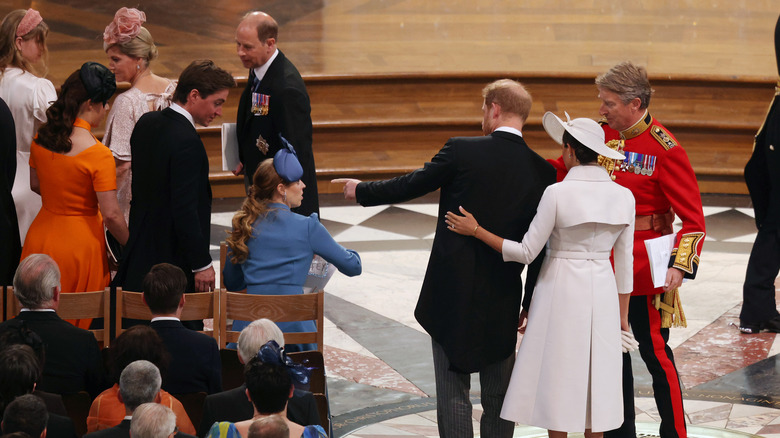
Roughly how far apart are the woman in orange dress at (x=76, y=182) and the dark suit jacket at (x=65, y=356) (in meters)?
0.79

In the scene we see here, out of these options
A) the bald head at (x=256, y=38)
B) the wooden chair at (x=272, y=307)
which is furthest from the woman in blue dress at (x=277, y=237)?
the bald head at (x=256, y=38)

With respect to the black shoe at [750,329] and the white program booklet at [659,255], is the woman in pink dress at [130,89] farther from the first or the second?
the black shoe at [750,329]

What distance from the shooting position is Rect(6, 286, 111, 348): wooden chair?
3.59 meters

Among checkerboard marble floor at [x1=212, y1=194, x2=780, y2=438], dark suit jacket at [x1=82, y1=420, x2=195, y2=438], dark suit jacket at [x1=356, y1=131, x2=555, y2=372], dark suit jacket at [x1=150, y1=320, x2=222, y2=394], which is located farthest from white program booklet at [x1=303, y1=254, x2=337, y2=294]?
dark suit jacket at [x1=82, y1=420, x2=195, y2=438]

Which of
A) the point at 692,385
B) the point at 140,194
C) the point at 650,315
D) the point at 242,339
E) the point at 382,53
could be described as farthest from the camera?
the point at 382,53

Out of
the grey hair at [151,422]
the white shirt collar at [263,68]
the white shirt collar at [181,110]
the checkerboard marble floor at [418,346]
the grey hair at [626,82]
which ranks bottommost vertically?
the checkerboard marble floor at [418,346]

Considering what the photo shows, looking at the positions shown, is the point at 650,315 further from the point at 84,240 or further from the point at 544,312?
the point at 84,240

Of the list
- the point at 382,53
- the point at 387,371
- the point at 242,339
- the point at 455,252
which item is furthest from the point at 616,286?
the point at 382,53

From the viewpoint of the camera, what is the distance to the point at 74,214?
4.04 meters

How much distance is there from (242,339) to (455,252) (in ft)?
2.42

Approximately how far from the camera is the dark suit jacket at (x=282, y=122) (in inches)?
184

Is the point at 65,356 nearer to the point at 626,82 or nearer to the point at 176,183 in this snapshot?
the point at 176,183

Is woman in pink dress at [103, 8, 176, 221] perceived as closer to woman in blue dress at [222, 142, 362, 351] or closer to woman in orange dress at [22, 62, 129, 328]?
woman in orange dress at [22, 62, 129, 328]

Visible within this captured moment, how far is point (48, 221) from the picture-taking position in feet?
13.3
